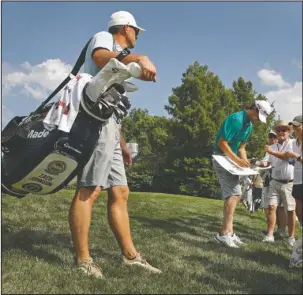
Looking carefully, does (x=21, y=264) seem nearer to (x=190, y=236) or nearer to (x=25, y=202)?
(x=190, y=236)

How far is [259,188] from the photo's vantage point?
56.5 ft

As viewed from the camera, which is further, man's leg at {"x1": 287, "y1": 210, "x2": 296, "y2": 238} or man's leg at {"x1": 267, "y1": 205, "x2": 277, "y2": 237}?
man's leg at {"x1": 267, "y1": 205, "x2": 277, "y2": 237}

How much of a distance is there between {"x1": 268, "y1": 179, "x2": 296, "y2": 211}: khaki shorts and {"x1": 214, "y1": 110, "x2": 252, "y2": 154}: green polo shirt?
5.19 feet

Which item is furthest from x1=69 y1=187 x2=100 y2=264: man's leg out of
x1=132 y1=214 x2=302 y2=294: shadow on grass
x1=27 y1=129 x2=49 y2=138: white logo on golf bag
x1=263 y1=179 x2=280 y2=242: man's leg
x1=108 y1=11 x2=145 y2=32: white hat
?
x1=263 y1=179 x2=280 y2=242: man's leg

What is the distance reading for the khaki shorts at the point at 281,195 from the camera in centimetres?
691

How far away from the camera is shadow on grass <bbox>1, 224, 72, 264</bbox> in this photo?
13.0ft

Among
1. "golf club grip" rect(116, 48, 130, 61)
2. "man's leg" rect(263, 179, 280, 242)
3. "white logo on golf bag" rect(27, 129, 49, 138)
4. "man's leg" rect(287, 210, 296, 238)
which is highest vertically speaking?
"golf club grip" rect(116, 48, 130, 61)

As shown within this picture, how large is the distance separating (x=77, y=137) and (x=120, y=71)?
0.58 metres

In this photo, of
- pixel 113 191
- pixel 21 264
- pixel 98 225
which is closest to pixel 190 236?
pixel 98 225

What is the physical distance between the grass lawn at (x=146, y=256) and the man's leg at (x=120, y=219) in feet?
0.55

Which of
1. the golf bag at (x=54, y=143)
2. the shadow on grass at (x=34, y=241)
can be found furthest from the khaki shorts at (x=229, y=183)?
the golf bag at (x=54, y=143)

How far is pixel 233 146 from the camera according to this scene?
5.91 meters

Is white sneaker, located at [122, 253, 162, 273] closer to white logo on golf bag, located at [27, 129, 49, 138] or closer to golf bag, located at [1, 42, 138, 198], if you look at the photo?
golf bag, located at [1, 42, 138, 198]

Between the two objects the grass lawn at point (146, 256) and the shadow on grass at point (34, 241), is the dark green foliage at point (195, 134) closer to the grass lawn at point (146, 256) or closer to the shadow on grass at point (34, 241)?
the grass lawn at point (146, 256)
